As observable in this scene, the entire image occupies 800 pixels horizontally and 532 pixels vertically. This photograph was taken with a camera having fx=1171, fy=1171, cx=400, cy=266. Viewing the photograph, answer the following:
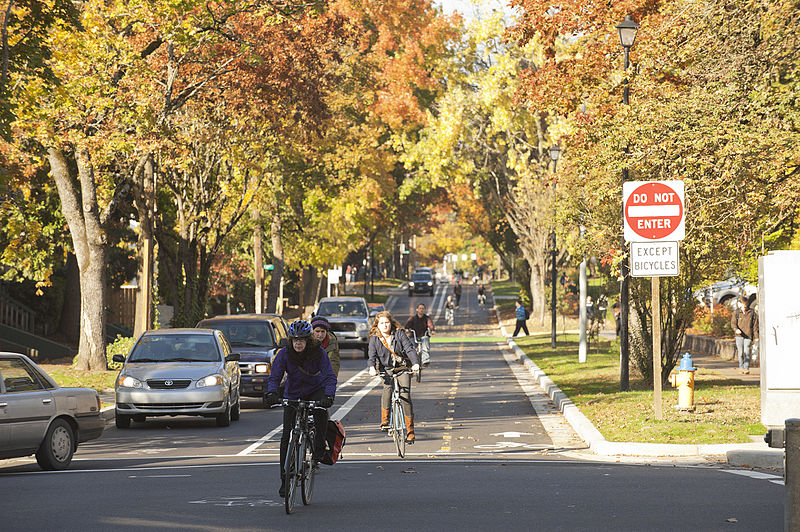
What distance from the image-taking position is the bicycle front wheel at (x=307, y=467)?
1047cm

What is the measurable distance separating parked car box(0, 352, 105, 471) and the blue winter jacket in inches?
153

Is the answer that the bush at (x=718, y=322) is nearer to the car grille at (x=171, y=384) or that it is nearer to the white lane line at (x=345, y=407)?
the white lane line at (x=345, y=407)

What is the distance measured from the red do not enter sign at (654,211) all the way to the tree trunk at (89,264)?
15801 millimetres

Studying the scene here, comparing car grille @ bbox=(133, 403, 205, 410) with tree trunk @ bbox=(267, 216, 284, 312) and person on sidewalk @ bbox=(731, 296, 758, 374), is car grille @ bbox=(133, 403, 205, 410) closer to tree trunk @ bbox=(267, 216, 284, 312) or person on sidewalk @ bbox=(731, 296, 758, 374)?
person on sidewalk @ bbox=(731, 296, 758, 374)

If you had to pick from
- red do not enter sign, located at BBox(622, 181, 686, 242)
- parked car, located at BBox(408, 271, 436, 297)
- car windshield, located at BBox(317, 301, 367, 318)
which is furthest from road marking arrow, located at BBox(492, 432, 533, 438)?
parked car, located at BBox(408, 271, 436, 297)

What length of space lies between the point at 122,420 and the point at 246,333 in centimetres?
510

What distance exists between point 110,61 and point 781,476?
59.2 feet

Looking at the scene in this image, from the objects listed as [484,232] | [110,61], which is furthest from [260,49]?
[484,232]

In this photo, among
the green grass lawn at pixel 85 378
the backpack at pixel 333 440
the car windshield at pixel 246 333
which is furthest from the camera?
the green grass lawn at pixel 85 378

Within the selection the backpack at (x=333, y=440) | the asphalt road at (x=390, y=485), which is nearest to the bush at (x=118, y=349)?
the asphalt road at (x=390, y=485)

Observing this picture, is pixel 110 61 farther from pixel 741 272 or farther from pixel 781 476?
pixel 781 476

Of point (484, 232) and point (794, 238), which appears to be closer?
point (794, 238)

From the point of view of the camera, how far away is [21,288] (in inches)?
1796

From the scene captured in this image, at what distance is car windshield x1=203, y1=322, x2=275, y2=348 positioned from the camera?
77.9 feet
